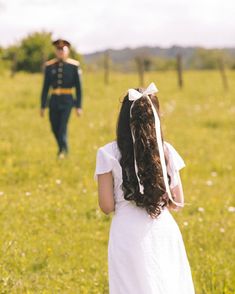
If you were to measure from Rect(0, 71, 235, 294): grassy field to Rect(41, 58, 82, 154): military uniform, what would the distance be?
1.97 feet

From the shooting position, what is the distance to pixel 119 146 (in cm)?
414

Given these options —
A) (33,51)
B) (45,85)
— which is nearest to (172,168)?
(45,85)

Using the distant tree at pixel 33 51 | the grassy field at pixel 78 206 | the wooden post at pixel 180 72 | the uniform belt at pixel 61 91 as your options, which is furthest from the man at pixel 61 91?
the distant tree at pixel 33 51

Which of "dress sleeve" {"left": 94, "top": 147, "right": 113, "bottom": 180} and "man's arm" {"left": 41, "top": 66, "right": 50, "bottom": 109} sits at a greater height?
"dress sleeve" {"left": 94, "top": 147, "right": 113, "bottom": 180}

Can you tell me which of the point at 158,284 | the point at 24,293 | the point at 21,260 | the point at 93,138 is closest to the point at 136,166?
the point at 158,284

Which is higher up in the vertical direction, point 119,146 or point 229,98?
point 119,146

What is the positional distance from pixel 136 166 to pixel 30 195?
16.1 ft

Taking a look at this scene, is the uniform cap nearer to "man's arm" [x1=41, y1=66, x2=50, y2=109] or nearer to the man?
the man

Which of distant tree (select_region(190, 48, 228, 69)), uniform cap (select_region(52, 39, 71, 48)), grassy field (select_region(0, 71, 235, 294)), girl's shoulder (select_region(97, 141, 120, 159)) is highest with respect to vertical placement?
uniform cap (select_region(52, 39, 71, 48))

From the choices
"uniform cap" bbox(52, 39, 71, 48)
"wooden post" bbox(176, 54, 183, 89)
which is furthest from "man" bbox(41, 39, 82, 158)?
"wooden post" bbox(176, 54, 183, 89)

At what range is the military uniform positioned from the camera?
11055 mm

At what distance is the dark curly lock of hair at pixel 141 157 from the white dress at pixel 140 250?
69mm

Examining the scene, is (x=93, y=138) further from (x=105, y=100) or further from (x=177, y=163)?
(x=177, y=163)

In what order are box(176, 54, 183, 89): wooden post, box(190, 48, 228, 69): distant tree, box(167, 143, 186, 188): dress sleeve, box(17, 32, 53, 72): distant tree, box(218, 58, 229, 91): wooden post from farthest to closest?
1. box(190, 48, 228, 69): distant tree
2. box(17, 32, 53, 72): distant tree
3. box(218, 58, 229, 91): wooden post
4. box(176, 54, 183, 89): wooden post
5. box(167, 143, 186, 188): dress sleeve
